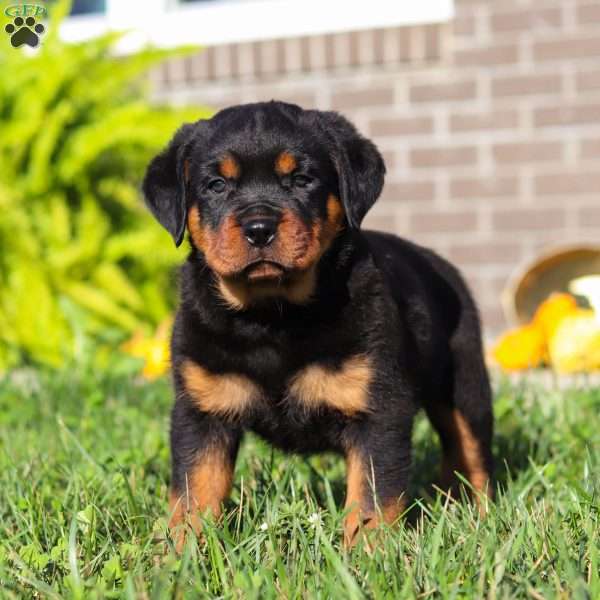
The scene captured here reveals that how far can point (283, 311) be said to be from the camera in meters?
2.85

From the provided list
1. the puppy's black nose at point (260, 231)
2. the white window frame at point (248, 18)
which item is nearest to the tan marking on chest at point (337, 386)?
the puppy's black nose at point (260, 231)

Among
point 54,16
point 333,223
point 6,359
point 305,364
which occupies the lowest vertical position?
point 6,359

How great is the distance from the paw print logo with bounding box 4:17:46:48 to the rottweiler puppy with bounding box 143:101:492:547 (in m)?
2.93

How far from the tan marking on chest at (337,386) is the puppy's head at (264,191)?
0.73 feet

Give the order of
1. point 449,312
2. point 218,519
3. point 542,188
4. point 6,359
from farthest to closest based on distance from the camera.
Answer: point 542,188
point 6,359
point 449,312
point 218,519

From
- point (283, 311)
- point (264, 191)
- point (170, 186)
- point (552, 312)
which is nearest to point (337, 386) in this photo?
point (283, 311)

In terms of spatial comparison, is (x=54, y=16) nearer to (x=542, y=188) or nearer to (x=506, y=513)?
(x=542, y=188)

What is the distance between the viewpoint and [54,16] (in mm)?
5918

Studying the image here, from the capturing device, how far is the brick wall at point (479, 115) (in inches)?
240

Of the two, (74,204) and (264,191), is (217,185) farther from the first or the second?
(74,204)

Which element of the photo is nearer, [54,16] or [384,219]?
[54,16]

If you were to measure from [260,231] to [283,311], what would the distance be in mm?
294

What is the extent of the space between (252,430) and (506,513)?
0.73 meters

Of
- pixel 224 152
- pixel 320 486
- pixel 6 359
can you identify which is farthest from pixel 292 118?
pixel 6 359
